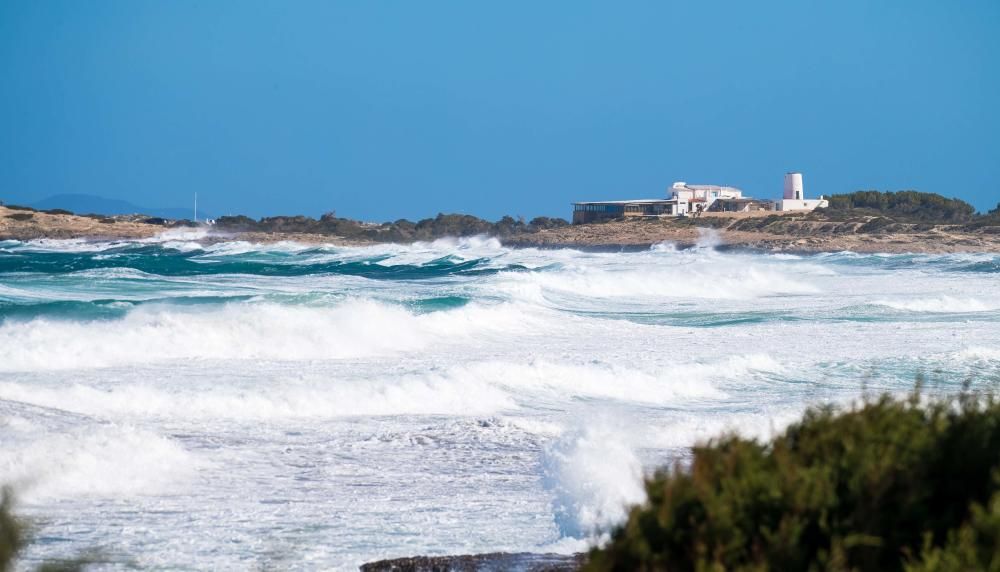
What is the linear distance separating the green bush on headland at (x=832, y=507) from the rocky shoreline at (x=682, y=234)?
63.0m

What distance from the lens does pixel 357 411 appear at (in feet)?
45.5

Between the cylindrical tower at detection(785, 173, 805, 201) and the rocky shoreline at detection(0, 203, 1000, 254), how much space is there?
43.1 feet

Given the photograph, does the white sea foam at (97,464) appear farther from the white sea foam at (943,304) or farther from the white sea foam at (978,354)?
the white sea foam at (943,304)

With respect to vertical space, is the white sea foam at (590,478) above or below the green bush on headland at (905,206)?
below

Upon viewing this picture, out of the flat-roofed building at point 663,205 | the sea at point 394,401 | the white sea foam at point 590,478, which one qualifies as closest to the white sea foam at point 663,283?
the sea at point 394,401

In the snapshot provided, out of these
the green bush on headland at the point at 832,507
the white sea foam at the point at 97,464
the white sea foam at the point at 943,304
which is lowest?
the white sea foam at the point at 97,464

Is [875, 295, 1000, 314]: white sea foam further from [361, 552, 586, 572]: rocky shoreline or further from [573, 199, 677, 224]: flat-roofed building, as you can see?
[573, 199, 677, 224]: flat-roofed building

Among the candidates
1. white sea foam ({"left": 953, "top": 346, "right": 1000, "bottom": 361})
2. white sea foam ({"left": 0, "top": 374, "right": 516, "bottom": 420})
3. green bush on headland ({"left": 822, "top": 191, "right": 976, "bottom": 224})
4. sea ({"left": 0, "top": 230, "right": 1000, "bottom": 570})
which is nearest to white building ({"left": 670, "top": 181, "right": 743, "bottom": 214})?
green bush on headland ({"left": 822, "top": 191, "right": 976, "bottom": 224})

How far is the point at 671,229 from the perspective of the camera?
7838 cm

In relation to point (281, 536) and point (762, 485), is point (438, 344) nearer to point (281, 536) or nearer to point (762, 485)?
point (281, 536)

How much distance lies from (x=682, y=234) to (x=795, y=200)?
59.7ft

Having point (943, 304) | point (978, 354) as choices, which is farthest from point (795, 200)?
point (978, 354)

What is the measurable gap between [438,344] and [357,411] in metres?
8.31

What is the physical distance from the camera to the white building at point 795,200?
89688mm
